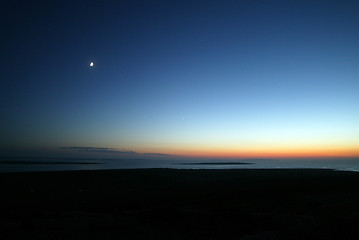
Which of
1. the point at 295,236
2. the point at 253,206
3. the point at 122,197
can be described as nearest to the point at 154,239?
the point at 295,236

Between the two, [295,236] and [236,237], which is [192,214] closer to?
[236,237]

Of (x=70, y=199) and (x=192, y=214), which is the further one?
(x=70, y=199)

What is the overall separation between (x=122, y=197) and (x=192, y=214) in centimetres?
993

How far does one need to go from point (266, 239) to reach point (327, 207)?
9696 millimetres

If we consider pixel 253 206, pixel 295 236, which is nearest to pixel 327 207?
pixel 253 206

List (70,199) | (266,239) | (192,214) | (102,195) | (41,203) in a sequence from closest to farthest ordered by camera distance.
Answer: (266,239) → (192,214) → (41,203) → (70,199) → (102,195)

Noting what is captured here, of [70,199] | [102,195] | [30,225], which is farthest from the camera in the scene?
[102,195]

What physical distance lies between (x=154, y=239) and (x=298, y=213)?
35.0 ft

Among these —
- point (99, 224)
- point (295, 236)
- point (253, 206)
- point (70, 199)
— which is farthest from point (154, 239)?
point (70, 199)

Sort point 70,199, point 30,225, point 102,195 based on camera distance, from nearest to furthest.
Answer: point 30,225 → point 70,199 → point 102,195

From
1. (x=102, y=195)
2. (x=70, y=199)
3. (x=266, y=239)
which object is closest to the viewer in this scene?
(x=266, y=239)

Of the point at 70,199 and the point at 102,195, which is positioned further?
the point at 102,195

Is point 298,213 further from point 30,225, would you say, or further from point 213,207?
point 30,225

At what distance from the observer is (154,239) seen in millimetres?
10633
